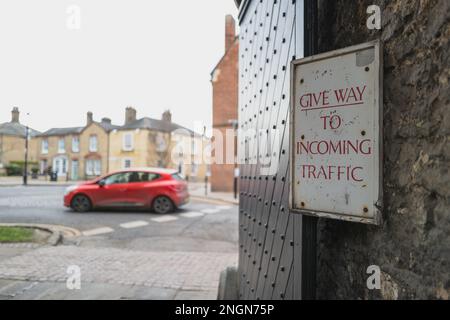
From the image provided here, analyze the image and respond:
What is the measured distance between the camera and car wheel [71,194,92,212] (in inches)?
392

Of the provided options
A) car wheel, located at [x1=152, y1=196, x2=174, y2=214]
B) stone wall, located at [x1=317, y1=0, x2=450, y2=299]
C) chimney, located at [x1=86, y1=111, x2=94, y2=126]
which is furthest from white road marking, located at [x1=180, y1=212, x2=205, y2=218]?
stone wall, located at [x1=317, y1=0, x2=450, y2=299]

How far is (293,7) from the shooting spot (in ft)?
6.50

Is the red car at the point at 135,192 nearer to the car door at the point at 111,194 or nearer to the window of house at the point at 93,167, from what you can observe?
the car door at the point at 111,194

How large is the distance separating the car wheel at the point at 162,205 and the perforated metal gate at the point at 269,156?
7644 mm

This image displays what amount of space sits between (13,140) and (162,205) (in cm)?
858

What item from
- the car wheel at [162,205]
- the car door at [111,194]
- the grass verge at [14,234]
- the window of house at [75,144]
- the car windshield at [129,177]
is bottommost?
the car wheel at [162,205]

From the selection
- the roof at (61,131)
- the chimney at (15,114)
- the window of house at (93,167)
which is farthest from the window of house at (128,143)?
the chimney at (15,114)

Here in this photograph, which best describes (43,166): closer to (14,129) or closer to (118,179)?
(14,129)

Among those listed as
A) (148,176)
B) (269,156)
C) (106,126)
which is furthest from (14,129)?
(148,176)

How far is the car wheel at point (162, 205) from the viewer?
428 inches

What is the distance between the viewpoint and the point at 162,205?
10945mm

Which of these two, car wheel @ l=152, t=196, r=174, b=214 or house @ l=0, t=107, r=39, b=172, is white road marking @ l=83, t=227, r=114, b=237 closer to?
car wheel @ l=152, t=196, r=174, b=214
